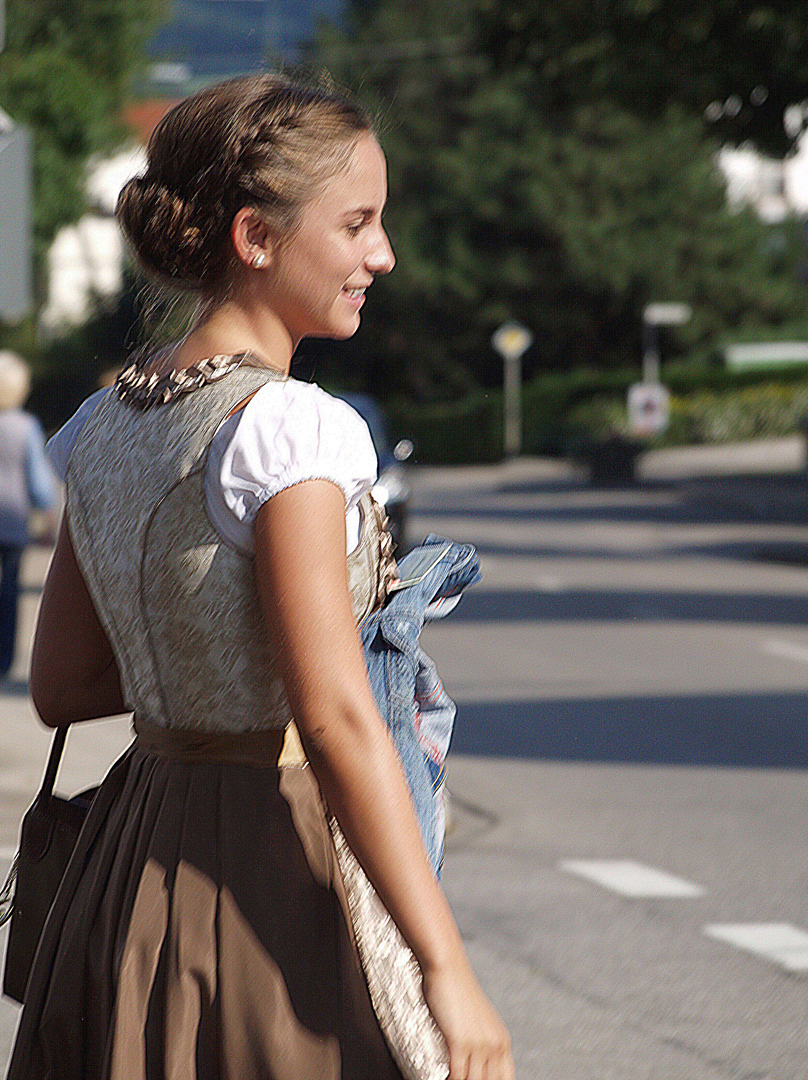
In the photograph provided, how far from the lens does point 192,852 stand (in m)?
1.82

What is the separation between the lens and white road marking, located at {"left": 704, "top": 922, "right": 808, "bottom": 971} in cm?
484

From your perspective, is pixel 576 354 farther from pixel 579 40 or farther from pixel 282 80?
pixel 282 80

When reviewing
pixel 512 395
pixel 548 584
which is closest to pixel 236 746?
pixel 548 584

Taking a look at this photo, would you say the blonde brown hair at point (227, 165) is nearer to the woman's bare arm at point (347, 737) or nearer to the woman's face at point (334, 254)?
the woman's face at point (334, 254)

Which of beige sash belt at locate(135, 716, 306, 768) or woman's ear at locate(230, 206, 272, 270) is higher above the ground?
woman's ear at locate(230, 206, 272, 270)

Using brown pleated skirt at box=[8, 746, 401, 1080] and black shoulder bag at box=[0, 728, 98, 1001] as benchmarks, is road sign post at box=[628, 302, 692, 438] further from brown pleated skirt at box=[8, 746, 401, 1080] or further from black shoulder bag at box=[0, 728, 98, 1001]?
brown pleated skirt at box=[8, 746, 401, 1080]

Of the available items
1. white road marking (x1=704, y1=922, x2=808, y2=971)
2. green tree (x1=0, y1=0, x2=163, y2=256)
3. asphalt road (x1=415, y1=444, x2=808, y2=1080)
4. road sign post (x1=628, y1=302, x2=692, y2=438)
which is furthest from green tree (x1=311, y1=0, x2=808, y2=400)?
white road marking (x1=704, y1=922, x2=808, y2=971)

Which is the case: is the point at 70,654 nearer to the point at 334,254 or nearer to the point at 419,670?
the point at 419,670

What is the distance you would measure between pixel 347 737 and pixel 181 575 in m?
0.26

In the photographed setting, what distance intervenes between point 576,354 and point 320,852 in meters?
52.7

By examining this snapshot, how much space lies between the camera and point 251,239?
1.85 m

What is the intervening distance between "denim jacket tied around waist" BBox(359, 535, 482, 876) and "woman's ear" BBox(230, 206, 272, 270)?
0.38m

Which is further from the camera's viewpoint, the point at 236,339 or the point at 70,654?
the point at 70,654

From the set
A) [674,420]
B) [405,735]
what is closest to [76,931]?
[405,735]
